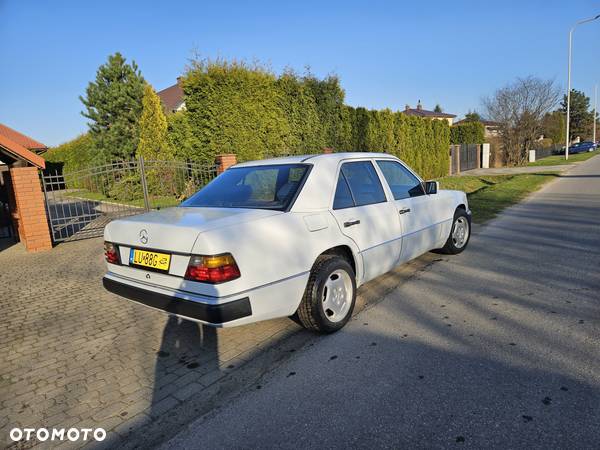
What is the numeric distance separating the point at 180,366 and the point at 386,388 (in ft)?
5.58

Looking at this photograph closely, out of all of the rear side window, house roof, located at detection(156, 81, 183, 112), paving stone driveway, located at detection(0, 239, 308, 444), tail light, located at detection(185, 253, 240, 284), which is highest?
house roof, located at detection(156, 81, 183, 112)

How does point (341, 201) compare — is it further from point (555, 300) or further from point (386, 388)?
point (555, 300)

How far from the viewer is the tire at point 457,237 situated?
597cm

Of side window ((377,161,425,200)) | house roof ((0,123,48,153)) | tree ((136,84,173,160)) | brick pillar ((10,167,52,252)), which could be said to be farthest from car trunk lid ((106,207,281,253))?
house roof ((0,123,48,153))

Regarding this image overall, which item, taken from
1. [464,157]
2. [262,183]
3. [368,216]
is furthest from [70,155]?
[368,216]

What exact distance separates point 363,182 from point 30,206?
715cm

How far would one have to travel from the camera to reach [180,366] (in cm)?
329

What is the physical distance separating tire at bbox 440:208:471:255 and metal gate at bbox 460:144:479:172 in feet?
80.0

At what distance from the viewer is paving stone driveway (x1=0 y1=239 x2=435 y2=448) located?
269 cm

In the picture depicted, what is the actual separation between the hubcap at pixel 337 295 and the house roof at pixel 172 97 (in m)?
31.6

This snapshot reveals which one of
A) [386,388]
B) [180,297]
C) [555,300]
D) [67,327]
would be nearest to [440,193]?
[555,300]

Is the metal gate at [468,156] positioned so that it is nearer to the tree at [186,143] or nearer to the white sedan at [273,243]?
the tree at [186,143]

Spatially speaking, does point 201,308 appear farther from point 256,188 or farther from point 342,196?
point 342,196

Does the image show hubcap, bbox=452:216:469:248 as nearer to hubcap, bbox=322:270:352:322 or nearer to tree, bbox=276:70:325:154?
hubcap, bbox=322:270:352:322
